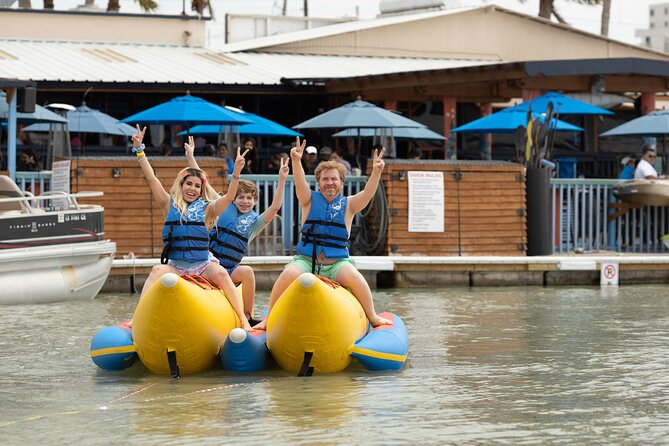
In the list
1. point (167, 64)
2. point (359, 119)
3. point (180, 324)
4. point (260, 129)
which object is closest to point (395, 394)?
point (180, 324)

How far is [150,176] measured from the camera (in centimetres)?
1180

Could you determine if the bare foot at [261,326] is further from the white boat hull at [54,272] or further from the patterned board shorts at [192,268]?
the white boat hull at [54,272]

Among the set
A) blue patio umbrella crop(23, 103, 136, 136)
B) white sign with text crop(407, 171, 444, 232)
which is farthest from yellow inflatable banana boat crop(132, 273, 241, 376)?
blue patio umbrella crop(23, 103, 136, 136)

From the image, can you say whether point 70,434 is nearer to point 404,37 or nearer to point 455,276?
point 455,276

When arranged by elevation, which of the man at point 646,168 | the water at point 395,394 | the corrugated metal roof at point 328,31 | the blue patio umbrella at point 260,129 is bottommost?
the water at point 395,394

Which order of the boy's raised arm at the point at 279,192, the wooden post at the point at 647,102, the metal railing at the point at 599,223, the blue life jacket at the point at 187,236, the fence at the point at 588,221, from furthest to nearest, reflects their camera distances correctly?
the wooden post at the point at 647,102 < the metal railing at the point at 599,223 < the fence at the point at 588,221 < the boy's raised arm at the point at 279,192 < the blue life jacket at the point at 187,236

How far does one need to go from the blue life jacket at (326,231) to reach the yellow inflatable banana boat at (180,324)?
2.89 ft

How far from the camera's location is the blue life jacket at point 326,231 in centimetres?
1169

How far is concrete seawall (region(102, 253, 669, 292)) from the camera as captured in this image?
19.6 m

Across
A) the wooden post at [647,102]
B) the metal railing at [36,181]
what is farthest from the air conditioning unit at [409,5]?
the metal railing at [36,181]

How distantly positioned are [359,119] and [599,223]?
443 cm

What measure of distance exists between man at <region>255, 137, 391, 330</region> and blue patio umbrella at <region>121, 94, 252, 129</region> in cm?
1067

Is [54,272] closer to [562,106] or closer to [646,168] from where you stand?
[646,168]

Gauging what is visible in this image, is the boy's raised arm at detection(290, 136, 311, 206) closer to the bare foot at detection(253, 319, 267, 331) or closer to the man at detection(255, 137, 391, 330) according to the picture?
the man at detection(255, 137, 391, 330)
